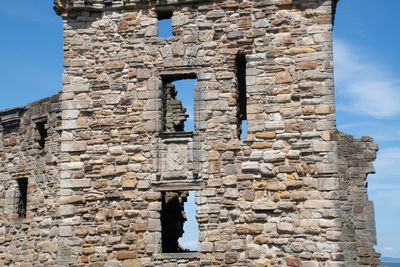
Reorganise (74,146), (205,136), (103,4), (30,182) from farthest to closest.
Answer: (30,182) < (103,4) < (74,146) < (205,136)

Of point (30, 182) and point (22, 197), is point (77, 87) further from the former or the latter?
point (22, 197)

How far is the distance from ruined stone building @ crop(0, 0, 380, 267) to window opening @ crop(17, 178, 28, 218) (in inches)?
170

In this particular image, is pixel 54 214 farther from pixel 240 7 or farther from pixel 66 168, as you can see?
pixel 240 7

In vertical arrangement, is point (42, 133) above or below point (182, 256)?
above

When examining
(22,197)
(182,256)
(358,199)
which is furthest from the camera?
(22,197)

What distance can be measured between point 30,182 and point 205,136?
581 cm

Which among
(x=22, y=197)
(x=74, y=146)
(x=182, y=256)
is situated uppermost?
(x=74, y=146)

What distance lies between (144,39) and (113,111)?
5.09 ft

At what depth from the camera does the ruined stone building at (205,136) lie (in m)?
9.29

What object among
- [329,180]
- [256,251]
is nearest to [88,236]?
[256,251]

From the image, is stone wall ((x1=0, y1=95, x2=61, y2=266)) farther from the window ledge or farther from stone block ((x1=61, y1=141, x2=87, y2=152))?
the window ledge

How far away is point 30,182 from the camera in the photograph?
13.4 meters

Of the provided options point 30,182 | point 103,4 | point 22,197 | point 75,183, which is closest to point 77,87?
point 103,4

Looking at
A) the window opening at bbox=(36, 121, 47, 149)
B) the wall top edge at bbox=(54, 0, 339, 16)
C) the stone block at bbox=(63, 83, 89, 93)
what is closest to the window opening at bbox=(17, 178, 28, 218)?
the window opening at bbox=(36, 121, 47, 149)
